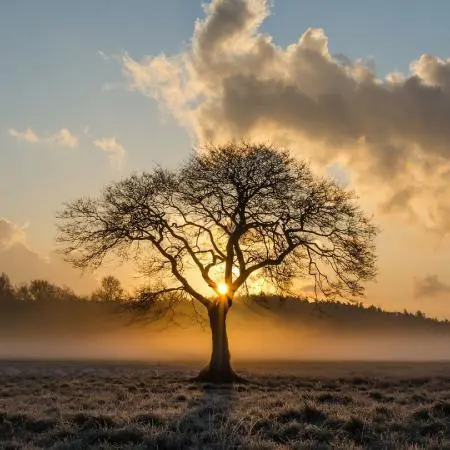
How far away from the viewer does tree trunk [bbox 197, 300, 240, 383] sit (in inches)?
1508

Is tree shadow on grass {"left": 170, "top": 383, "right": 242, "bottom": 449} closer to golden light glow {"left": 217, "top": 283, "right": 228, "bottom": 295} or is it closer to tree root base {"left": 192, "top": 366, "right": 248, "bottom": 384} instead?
tree root base {"left": 192, "top": 366, "right": 248, "bottom": 384}

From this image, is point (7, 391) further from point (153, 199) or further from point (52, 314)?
point (52, 314)

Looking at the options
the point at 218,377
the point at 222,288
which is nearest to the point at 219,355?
the point at 218,377

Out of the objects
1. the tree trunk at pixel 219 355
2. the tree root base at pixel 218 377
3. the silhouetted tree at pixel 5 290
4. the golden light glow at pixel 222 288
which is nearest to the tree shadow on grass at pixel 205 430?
the tree root base at pixel 218 377

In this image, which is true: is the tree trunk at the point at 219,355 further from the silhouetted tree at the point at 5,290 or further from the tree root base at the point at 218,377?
the silhouetted tree at the point at 5,290

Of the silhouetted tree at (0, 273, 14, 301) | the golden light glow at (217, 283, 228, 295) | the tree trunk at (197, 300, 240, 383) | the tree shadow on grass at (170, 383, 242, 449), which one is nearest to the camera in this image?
the tree shadow on grass at (170, 383, 242, 449)

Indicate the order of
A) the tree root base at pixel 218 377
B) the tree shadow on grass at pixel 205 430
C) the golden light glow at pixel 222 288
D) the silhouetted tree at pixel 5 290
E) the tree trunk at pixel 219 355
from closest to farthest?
the tree shadow on grass at pixel 205 430 → the tree root base at pixel 218 377 → the tree trunk at pixel 219 355 → the golden light glow at pixel 222 288 → the silhouetted tree at pixel 5 290

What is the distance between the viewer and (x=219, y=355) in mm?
39281

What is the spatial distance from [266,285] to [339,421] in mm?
26968

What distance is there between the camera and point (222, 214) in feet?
132

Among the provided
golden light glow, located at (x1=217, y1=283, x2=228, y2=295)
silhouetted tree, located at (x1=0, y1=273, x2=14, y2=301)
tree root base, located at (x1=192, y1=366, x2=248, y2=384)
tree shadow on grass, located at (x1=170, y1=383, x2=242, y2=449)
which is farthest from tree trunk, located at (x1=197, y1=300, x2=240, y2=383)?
silhouetted tree, located at (x1=0, y1=273, x2=14, y2=301)

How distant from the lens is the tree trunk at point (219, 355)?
126 feet

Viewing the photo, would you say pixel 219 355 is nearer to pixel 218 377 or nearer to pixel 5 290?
pixel 218 377

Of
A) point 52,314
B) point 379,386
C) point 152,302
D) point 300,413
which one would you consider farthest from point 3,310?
point 300,413
